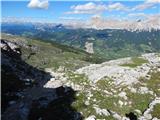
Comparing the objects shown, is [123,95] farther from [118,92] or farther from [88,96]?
[88,96]

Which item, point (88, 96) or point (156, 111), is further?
point (88, 96)

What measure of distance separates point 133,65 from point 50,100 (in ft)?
127

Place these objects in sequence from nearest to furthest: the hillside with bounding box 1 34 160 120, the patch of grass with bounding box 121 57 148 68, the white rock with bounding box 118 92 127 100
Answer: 1. the hillside with bounding box 1 34 160 120
2. the white rock with bounding box 118 92 127 100
3. the patch of grass with bounding box 121 57 148 68

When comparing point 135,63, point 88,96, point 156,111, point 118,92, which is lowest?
point 156,111

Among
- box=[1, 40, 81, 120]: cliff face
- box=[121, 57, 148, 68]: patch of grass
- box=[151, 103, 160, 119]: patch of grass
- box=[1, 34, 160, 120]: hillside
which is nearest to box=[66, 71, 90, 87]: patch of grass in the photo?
box=[1, 34, 160, 120]: hillside

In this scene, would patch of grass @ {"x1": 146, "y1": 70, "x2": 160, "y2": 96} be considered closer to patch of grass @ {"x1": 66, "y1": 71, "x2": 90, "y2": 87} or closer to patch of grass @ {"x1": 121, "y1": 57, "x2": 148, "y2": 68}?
patch of grass @ {"x1": 121, "y1": 57, "x2": 148, "y2": 68}

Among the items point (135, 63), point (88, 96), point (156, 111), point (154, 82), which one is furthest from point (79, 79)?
point (156, 111)

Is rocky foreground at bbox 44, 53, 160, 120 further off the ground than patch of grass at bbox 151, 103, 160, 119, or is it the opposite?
rocky foreground at bbox 44, 53, 160, 120

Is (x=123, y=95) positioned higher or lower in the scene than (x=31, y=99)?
higher

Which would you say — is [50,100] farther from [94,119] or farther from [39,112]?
[94,119]

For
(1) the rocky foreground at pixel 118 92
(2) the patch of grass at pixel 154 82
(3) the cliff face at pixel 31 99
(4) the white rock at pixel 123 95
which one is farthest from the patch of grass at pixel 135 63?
(4) the white rock at pixel 123 95

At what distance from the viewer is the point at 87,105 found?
59.2m

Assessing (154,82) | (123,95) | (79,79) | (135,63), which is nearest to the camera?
(123,95)

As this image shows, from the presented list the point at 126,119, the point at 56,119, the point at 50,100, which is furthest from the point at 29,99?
the point at 126,119
